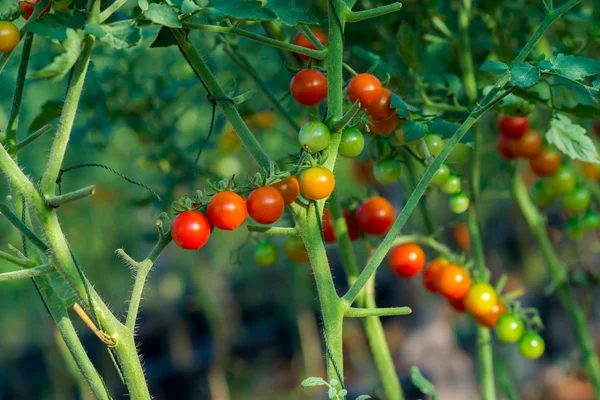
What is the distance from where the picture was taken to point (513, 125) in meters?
1.28

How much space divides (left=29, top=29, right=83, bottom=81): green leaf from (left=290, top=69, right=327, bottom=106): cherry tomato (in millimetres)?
318

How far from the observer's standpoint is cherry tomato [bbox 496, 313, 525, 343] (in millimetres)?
1325

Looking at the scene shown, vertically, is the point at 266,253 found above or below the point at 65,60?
below

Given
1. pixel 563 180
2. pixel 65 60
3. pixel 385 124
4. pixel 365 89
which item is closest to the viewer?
pixel 65 60

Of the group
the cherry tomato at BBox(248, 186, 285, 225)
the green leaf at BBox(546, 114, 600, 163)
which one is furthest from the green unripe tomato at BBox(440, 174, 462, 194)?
the cherry tomato at BBox(248, 186, 285, 225)

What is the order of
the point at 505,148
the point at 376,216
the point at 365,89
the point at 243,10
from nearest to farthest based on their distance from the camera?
the point at 243,10 < the point at 365,89 < the point at 376,216 < the point at 505,148

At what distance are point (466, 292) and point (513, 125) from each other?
319 mm

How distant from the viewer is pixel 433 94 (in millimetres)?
1374

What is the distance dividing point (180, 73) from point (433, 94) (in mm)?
930

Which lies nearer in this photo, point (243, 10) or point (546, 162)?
point (243, 10)

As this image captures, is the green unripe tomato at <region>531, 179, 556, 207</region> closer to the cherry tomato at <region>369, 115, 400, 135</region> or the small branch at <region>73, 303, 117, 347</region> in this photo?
the cherry tomato at <region>369, 115, 400, 135</region>

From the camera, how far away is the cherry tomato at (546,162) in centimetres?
141

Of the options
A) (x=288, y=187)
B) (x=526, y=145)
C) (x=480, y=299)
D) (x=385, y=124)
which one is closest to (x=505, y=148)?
(x=526, y=145)

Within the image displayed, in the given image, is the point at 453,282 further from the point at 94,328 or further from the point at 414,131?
the point at 94,328
